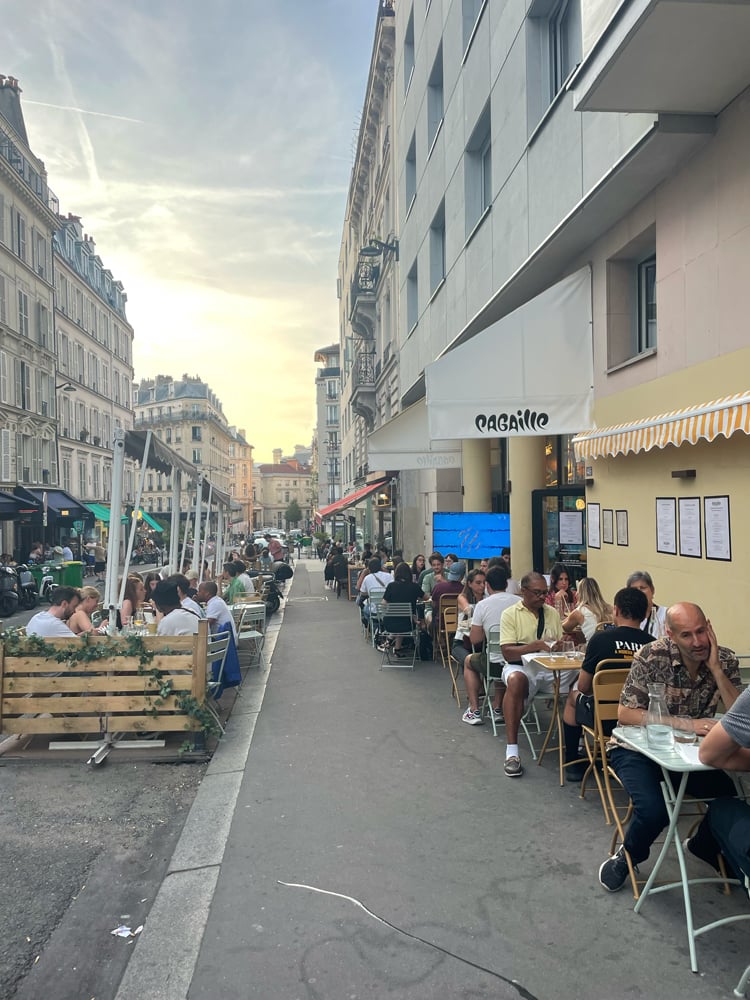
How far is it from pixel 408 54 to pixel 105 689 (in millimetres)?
20837

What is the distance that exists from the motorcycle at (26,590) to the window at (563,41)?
16592 millimetres

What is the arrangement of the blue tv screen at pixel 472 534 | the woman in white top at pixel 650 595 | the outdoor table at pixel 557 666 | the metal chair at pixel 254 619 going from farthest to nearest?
→ the blue tv screen at pixel 472 534 < the metal chair at pixel 254 619 < the woman in white top at pixel 650 595 < the outdoor table at pixel 557 666

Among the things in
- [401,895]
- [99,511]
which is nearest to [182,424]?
[99,511]

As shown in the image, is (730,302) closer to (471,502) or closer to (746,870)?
(746,870)

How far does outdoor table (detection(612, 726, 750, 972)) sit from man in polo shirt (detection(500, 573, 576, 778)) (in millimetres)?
A: 1979

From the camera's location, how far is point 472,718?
691cm

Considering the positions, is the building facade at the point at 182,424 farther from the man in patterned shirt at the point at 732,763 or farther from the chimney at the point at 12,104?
the man in patterned shirt at the point at 732,763

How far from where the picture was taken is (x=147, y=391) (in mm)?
115812

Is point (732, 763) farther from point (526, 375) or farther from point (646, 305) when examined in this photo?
point (526, 375)

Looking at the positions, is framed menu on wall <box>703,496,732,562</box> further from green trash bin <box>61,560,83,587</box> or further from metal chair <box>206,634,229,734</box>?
green trash bin <box>61,560,83,587</box>

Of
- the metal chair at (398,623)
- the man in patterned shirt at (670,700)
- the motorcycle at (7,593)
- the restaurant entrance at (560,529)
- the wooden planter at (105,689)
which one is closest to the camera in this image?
the man in patterned shirt at (670,700)

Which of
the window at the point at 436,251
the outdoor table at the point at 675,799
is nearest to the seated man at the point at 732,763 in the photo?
the outdoor table at the point at 675,799

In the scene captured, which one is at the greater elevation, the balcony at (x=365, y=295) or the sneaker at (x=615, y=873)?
the balcony at (x=365, y=295)

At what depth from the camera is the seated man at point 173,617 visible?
6.81 metres
